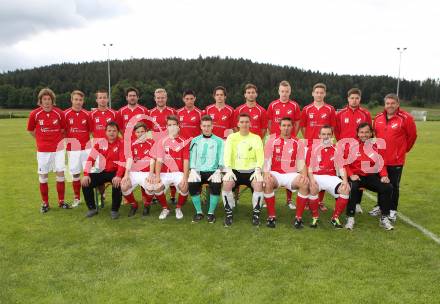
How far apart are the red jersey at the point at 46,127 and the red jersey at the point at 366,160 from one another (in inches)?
194

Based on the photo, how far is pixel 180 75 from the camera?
94.2 m

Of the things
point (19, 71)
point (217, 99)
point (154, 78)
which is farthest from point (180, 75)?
point (217, 99)

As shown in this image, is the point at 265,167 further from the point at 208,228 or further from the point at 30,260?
the point at 30,260

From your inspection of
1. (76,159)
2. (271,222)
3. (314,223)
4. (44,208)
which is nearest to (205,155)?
(271,222)

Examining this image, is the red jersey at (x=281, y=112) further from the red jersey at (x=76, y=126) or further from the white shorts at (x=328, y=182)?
the red jersey at (x=76, y=126)

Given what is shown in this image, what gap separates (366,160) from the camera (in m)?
5.70

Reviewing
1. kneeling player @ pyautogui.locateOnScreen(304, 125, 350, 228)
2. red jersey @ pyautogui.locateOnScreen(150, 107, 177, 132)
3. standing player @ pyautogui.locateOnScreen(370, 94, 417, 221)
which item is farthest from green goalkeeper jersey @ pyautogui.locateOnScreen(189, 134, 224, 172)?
standing player @ pyautogui.locateOnScreen(370, 94, 417, 221)

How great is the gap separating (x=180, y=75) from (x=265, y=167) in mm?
91201

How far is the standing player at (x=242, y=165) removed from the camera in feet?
18.4

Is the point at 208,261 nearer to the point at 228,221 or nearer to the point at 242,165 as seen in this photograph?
the point at 228,221

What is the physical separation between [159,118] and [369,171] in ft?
12.5

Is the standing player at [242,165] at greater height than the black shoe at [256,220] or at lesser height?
greater

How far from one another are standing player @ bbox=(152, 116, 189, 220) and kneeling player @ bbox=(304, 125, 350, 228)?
6.22 ft

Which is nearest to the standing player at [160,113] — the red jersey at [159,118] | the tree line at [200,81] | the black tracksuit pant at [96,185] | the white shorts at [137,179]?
the red jersey at [159,118]
